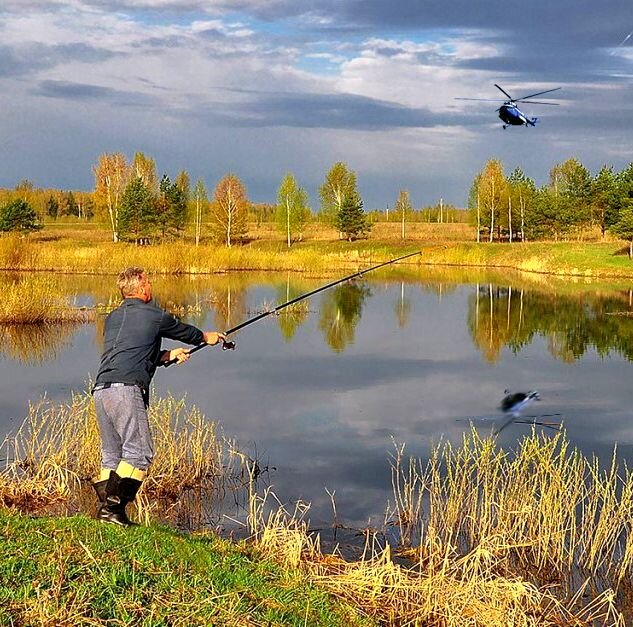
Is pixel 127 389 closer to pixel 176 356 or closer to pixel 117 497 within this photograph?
pixel 176 356

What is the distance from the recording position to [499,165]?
71.6 m

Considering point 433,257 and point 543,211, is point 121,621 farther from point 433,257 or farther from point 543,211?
point 543,211

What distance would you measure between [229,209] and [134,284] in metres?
58.0

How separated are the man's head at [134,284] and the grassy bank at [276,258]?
90.0 feet

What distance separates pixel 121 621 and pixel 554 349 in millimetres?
18181

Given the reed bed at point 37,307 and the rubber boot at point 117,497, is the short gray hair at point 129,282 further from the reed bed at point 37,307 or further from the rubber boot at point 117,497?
the reed bed at point 37,307

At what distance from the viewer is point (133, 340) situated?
6.06 m

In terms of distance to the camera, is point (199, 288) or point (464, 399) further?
point (199, 288)

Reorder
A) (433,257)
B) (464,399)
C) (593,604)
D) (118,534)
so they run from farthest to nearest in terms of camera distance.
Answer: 1. (433,257)
2. (464,399)
3. (593,604)
4. (118,534)

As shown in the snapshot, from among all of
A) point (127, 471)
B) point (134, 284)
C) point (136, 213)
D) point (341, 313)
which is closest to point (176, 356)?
point (134, 284)

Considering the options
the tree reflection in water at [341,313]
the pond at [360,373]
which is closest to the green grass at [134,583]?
the pond at [360,373]

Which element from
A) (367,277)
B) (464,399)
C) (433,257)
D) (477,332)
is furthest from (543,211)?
(464,399)

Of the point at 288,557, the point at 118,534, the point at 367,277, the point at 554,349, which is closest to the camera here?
the point at 118,534

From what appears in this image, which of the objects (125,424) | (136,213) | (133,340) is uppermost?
(136,213)
